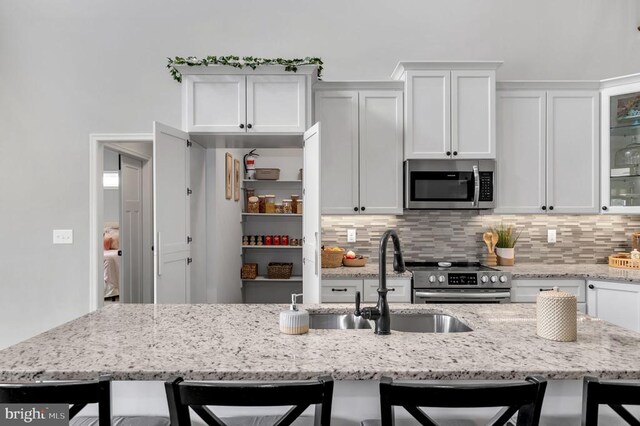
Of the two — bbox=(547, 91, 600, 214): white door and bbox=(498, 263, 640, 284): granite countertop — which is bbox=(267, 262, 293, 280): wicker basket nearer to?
bbox=(498, 263, 640, 284): granite countertop

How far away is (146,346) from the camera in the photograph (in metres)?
1.43

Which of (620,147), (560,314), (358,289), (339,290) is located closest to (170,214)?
(339,290)

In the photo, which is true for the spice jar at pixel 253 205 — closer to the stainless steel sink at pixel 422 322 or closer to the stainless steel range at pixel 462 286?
the stainless steel range at pixel 462 286

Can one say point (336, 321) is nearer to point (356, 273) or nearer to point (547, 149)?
point (356, 273)

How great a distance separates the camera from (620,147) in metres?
3.54

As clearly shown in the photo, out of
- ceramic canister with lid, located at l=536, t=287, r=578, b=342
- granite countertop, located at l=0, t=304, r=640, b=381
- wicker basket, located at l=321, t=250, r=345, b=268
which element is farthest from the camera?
wicker basket, located at l=321, t=250, r=345, b=268

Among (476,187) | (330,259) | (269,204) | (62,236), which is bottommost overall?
(330,259)

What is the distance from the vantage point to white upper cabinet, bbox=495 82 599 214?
3596mm

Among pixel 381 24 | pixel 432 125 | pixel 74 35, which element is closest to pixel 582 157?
pixel 432 125

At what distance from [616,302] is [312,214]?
245 centimetres

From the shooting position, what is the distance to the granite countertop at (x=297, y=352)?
121cm

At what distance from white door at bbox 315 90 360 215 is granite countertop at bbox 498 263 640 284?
4.79 feet

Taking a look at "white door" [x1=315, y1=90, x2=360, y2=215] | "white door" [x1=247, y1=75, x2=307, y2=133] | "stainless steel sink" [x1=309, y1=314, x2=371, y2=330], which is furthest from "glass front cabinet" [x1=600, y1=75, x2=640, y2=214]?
"stainless steel sink" [x1=309, y1=314, x2=371, y2=330]

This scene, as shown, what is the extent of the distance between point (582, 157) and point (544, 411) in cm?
291
